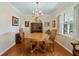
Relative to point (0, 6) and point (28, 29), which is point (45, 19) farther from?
point (0, 6)

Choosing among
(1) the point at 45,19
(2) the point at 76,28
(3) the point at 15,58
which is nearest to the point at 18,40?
(1) the point at 45,19

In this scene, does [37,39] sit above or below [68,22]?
below

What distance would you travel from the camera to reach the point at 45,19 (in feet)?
28.8

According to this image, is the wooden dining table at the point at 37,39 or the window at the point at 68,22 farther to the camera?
the window at the point at 68,22

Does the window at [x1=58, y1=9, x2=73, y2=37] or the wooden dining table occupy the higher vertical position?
the window at [x1=58, y1=9, x2=73, y2=37]

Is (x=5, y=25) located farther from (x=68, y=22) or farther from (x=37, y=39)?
(x=68, y=22)

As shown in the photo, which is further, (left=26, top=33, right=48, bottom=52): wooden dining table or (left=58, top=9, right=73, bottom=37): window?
(left=58, top=9, right=73, bottom=37): window

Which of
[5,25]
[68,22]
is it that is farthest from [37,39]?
[68,22]

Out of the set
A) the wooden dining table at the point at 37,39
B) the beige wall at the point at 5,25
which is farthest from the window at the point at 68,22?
the beige wall at the point at 5,25

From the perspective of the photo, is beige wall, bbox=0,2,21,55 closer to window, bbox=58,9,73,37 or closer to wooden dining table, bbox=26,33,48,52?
wooden dining table, bbox=26,33,48,52

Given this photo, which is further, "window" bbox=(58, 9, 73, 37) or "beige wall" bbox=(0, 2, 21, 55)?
"window" bbox=(58, 9, 73, 37)

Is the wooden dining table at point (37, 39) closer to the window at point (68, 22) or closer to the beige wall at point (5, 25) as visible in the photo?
the beige wall at point (5, 25)

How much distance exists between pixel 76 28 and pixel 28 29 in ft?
17.5

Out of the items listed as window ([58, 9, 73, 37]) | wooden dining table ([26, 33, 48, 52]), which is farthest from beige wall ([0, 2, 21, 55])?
window ([58, 9, 73, 37])
